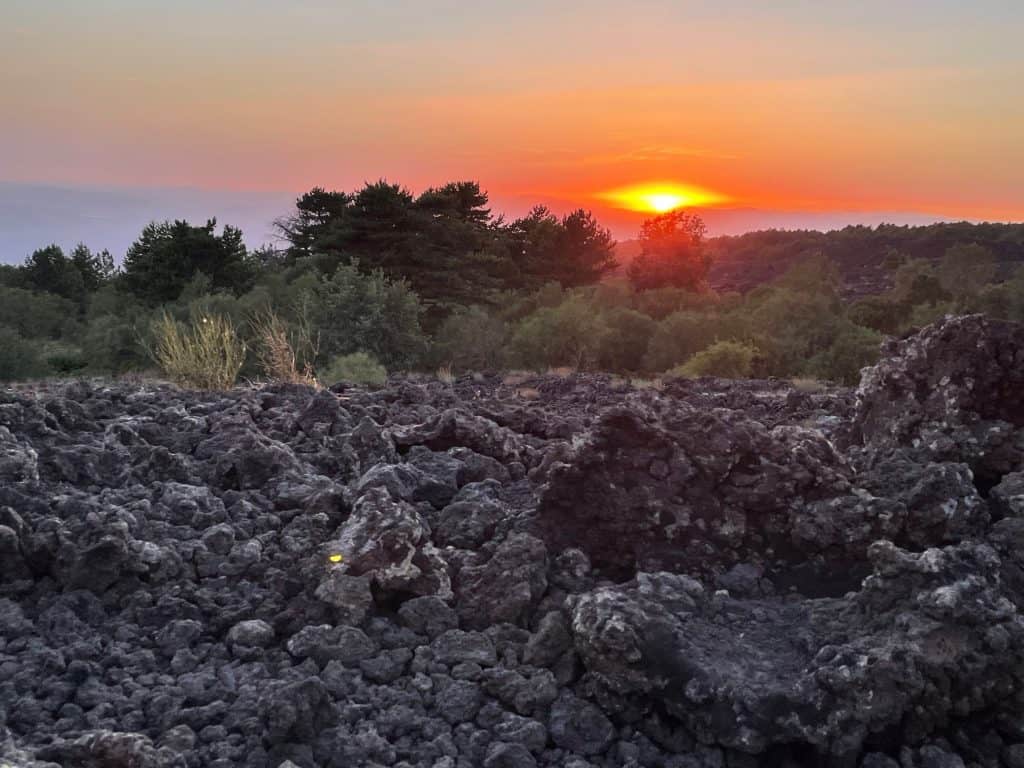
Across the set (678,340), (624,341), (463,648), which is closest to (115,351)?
(624,341)

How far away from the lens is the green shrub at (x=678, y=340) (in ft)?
67.9

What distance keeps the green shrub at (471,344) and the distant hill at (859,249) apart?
35223 millimetres

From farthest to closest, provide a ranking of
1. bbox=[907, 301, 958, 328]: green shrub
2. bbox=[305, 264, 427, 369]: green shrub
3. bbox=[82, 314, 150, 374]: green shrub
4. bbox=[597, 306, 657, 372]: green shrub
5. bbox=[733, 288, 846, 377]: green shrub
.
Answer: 1. bbox=[907, 301, 958, 328]: green shrub
2. bbox=[82, 314, 150, 374]: green shrub
3. bbox=[597, 306, 657, 372]: green shrub
4. bbox=[733, 288, 846, 377]: green shrub
5. bbox=[305, 264, 427, 369]: green shrub

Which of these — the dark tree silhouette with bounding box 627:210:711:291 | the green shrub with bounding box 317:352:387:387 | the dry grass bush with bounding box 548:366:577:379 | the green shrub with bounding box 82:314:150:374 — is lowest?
the dry grass bush with bounding box 548:366:577:379

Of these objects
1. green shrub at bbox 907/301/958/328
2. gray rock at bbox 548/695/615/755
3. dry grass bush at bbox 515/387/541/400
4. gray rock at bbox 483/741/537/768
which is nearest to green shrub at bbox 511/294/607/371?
dry grass bush at bbox 515/387/541/400

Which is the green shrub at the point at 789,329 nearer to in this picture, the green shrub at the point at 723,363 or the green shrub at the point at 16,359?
the green shrub at the point at 723,363

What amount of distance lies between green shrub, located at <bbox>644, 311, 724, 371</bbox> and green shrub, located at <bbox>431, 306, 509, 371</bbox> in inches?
146

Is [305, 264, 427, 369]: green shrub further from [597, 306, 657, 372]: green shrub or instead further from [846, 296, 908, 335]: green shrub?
[846, 296, 908, 335]: green shrub

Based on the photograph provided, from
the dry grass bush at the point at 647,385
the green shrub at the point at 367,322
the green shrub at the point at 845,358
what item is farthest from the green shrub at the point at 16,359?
the green shrub at the point at 845,358

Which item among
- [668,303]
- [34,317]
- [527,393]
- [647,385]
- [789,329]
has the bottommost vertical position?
[647,385]

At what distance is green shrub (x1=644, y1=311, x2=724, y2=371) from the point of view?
20.7 meters

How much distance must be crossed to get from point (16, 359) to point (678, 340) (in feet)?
49.7

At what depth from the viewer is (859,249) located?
6512cm

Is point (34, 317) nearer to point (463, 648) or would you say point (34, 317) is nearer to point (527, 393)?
point (527, 393)
